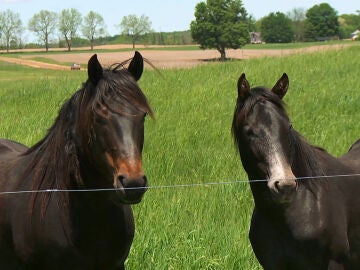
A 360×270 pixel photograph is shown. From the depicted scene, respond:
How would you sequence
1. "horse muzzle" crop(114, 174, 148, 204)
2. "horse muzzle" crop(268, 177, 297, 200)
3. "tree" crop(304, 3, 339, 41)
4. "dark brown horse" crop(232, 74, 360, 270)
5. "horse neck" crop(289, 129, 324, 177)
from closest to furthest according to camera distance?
"horse muzzle" crop(114, 174, 148, 204) → "horse muzzle" crop(268, 177, 297, 200) → "dark brown horse" crop(232, 74, 360, 270) → "horse neck" crop(289, 129, 324, 177) → "tree" crop(304, 3, 339, 41)

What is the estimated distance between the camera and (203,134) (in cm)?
918

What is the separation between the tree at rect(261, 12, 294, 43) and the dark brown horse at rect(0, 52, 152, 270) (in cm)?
10989

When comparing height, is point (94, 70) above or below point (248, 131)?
above

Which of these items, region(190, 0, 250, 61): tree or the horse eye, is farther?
region(190, 0, 250, 61): tree

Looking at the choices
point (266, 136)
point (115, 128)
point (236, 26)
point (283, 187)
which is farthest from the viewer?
point (236, 26)

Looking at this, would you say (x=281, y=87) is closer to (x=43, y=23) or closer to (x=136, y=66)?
(x=136, y=66)

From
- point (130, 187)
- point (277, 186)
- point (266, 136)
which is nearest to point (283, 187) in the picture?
point (277, 186)

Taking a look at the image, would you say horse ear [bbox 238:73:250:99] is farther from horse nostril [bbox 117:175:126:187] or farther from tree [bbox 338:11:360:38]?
tree [bbox 338:11:360:38]

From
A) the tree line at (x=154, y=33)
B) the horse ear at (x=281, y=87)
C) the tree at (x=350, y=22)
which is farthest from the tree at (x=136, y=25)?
the horse ear at (x=281, y=87)

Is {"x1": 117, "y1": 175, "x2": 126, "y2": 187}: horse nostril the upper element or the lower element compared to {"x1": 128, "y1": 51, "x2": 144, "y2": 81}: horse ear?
lower

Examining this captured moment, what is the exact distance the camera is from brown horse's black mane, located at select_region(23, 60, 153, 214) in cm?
286

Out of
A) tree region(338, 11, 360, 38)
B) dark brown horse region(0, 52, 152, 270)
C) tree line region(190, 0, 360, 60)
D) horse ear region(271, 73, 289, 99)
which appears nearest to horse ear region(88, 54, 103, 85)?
dark brown horse region(0, 52, 152, 270)

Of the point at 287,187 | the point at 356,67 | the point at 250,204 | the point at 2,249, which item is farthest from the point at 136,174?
the point at 356,67

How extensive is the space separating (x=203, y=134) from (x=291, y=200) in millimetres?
5722
